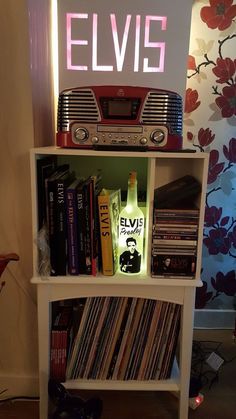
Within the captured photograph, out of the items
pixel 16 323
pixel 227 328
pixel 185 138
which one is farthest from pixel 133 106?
pixel 227 328

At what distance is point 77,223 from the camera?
958 millimetres

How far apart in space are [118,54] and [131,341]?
104 cm

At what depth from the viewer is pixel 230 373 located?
1420mm

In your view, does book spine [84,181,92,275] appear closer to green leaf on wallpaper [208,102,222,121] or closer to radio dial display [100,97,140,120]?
radio dial display [100,97,140,120]

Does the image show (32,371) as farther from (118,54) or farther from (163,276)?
(118,54)

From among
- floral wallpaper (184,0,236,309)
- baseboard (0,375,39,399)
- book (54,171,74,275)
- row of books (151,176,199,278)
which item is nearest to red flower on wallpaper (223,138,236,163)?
floral wallpaper (184,0,236,309)

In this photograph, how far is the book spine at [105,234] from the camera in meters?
0.94

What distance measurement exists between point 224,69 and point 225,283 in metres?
1.08

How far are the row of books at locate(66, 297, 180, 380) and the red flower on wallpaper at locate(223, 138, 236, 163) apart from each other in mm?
852

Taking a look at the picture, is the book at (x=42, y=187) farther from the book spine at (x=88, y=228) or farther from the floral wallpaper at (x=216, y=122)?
the floral wallpaper at (x=216, y=122)

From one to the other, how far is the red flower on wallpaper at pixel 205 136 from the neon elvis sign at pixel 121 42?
434 millimetres

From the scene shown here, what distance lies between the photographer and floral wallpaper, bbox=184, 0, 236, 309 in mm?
1448

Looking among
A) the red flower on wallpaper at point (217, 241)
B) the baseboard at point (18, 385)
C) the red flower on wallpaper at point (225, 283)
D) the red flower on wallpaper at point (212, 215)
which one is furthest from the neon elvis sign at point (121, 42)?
the baseboard at point (18, 385)

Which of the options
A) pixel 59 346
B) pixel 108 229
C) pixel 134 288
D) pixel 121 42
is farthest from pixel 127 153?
pixel 59 346
